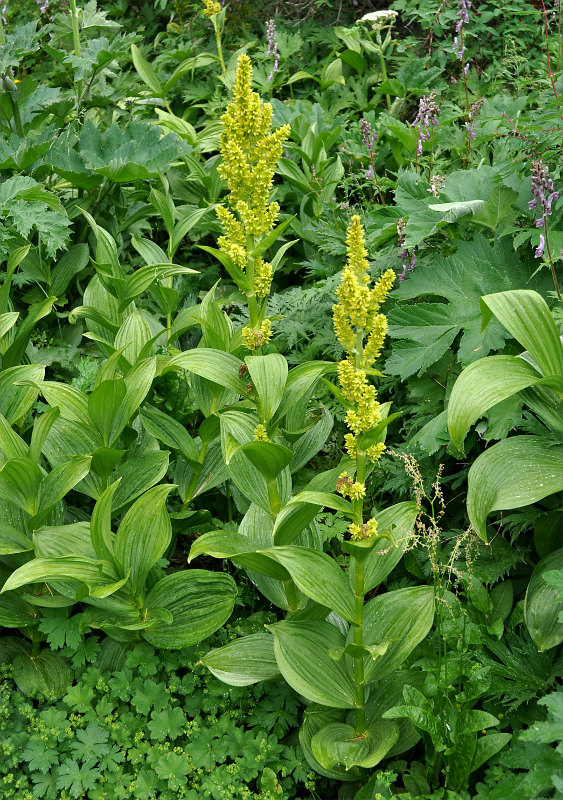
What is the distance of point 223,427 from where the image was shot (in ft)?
8.84

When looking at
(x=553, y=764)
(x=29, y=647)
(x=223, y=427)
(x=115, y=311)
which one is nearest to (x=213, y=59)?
(x=115, y=311)

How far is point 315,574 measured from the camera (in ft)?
7.62

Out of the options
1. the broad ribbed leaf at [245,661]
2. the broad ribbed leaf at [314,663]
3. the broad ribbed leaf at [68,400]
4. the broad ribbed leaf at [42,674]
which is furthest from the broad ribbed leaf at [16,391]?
the broad ribbed leaf at [314,663]

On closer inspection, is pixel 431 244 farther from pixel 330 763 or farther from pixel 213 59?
pixel 213 59

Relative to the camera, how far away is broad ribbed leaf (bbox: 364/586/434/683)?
7.95 feet

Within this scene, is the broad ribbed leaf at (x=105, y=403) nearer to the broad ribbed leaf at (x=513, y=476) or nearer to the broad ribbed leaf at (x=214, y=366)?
the broad ribbed leaf at (x=214, y=366)

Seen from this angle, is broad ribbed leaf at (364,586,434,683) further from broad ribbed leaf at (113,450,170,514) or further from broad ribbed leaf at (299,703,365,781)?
broad ribbed leaf at (113,450,170,514)

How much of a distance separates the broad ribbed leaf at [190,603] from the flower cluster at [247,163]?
1.11 m

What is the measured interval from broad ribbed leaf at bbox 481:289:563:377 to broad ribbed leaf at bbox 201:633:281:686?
136 cm

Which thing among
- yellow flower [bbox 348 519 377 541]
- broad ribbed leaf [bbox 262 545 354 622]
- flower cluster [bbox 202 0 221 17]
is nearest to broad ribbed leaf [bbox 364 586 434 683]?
broad ribbed leaf [bbox 262 545 354 622]

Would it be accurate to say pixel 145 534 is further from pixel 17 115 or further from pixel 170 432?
pixel 17 115

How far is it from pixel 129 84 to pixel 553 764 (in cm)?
529

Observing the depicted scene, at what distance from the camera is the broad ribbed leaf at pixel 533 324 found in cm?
237

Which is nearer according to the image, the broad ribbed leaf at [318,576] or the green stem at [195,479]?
the broad ribbed leaf at [318,576]
